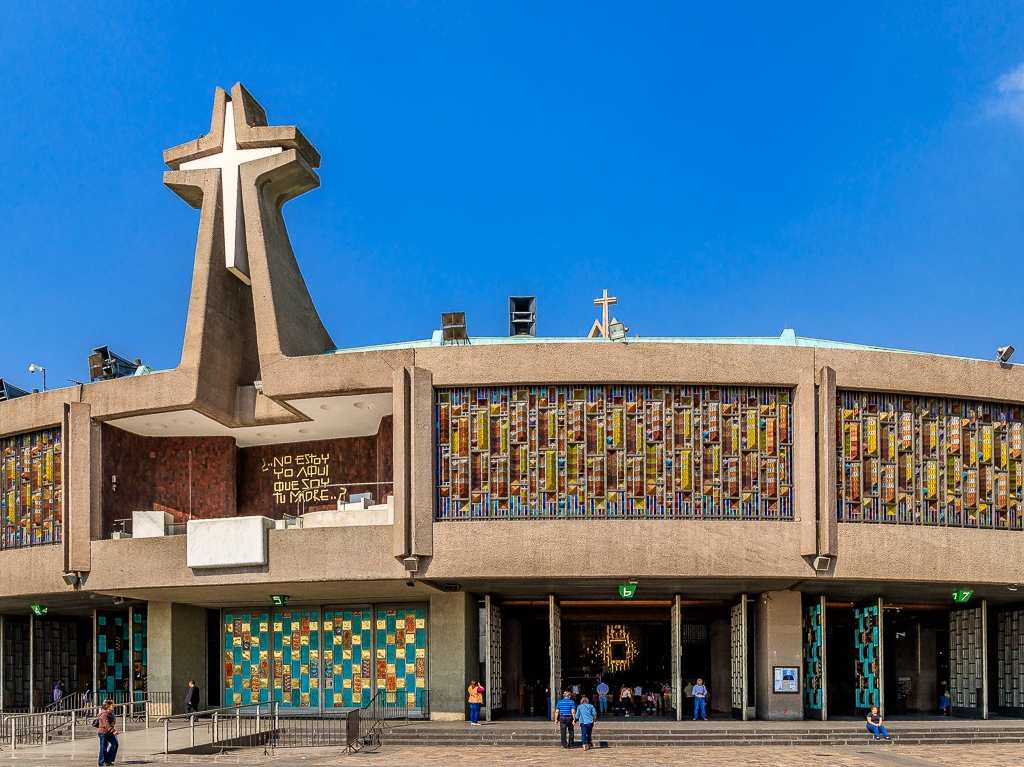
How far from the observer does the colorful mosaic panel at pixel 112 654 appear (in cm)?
4006

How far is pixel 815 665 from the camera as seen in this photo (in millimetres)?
34750

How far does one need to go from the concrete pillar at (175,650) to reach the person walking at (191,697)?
301 mm

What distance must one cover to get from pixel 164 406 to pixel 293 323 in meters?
4.27

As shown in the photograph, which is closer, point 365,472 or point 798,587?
point 798,587

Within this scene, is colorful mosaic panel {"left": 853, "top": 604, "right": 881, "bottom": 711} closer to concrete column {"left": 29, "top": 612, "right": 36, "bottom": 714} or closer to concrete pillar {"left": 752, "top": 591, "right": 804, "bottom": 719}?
concrete pillar {"left": 752, "top": 591, "right": 804, "bottom": 719}

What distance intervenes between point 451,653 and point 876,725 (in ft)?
38.4

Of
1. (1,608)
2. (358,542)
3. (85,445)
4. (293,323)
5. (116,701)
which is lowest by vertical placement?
Answer: (116,701)

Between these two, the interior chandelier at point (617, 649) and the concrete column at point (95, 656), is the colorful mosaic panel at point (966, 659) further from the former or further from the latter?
the concrete column at point (95, 656)

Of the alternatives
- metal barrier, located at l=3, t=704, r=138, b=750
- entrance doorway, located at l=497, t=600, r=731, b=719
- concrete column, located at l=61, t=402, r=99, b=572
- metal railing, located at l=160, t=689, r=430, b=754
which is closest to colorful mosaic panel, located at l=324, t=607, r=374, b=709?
metal railing, located at l=160, t=689, r=430, b=754

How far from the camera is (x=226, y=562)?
32219mm

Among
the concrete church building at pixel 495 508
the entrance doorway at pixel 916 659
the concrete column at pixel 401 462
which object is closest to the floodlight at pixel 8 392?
the concrete church building at pixel 495 508

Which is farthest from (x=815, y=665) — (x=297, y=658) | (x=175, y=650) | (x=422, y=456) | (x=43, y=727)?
(x=43, y=727)

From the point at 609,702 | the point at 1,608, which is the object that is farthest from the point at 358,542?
the point at 1,608

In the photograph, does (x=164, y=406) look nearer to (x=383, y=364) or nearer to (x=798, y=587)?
(x=383, y=364)
